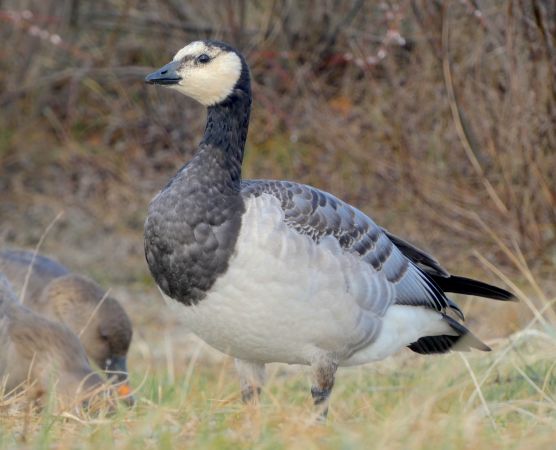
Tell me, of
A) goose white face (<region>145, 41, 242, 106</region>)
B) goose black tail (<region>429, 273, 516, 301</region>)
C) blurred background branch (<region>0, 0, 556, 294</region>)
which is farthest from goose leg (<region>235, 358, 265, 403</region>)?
blurred background branch (<region>0, 0, 556, 294</region>)

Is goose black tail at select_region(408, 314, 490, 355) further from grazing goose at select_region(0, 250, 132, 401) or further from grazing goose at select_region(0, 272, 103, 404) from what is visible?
grazing goose at select_region(0, 250, 132, 401)

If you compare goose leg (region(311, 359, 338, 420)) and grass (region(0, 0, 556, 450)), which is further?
goose leg (region(311, 359, 338, 420))

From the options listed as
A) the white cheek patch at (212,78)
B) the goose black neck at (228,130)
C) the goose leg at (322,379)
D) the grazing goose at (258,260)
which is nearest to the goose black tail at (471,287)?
the grazing goose at (258,260)

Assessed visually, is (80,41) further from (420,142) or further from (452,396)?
(452,396)

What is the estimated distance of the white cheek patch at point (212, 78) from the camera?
193 inches

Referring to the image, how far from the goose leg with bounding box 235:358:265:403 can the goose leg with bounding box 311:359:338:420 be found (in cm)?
26

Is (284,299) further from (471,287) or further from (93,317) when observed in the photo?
(93,317)

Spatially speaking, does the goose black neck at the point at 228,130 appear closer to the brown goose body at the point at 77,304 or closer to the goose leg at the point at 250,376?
the goose leg at the point at 250,376

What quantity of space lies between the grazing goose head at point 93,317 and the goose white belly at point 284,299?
2144 mm

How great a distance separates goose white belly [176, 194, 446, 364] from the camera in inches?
179

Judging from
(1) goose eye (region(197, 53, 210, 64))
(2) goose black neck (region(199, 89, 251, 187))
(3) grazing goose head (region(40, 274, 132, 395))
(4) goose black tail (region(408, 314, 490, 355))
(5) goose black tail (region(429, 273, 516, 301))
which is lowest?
(3) grazing goose head (region(40, 274, 132, 395))

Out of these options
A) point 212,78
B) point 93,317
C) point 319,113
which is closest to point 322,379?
point 212,78

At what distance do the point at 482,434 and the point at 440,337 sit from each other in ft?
6.68

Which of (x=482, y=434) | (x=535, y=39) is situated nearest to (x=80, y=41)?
(x=535, y=39)
